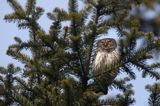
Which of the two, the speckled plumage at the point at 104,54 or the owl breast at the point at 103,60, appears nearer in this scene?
the owl breast at the point at 103,60

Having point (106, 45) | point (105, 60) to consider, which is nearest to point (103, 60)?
point (105, 60)

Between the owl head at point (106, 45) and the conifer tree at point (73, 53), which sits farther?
the owl head at point (106, 45)

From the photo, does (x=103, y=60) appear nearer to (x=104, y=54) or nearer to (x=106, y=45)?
(x=104, y=54)

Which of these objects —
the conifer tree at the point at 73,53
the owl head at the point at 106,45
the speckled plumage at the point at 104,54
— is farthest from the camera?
the owl head at the point at 106,45

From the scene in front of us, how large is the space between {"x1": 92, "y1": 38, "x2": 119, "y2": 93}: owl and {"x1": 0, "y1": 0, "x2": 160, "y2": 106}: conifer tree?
2cm

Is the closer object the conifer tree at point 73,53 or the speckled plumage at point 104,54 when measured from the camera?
the conifer tree at point 73,53

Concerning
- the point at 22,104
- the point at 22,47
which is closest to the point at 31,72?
the point at 22,47

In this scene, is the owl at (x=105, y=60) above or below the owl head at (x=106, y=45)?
below

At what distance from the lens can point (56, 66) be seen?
12.5 ft

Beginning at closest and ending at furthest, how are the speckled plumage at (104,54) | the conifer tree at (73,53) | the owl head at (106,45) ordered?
the conifer tree at (73,53) → the speckled plumage at (104,54) → the owl head at (106,45)

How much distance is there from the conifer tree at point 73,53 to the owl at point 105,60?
0.02m

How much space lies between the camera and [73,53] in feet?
11.9

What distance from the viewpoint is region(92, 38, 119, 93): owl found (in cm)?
360

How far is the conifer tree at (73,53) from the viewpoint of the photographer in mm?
3369
